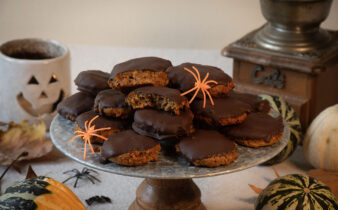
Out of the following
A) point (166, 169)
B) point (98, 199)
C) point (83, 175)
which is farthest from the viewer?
point (83, 175)

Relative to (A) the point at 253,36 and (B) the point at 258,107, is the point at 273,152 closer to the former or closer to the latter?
(B) the point at 258,107

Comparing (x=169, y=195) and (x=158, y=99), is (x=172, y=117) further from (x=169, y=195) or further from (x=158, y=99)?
(x=169, y=195)

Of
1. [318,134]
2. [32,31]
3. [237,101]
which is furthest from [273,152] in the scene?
[32,31]

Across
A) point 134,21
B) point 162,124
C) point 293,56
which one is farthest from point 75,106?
point 134,21

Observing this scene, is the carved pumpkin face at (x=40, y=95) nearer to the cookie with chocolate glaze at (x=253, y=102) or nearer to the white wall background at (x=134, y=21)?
the cookie with chocolate glaze at (x=253, y=102)

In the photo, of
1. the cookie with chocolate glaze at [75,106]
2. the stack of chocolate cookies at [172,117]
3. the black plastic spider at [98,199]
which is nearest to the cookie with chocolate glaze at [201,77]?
the stack of chocolate cookies at [172,117]
